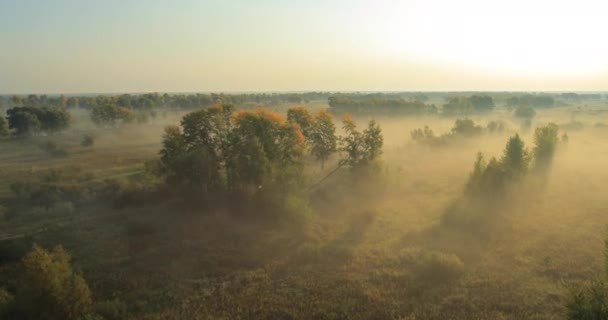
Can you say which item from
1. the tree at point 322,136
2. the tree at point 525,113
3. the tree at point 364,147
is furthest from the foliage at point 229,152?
the tree at point 525,113

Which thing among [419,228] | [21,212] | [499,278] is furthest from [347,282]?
[21,212]

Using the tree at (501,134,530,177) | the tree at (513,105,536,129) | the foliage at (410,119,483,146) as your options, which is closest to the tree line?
the tree at (501,134,530,177)

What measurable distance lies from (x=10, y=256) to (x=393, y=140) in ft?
280

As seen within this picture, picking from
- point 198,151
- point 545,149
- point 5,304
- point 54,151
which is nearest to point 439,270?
point 198,151

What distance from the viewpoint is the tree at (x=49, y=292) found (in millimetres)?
18984

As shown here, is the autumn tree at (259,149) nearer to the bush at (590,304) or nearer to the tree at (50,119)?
the bush at (590,304)

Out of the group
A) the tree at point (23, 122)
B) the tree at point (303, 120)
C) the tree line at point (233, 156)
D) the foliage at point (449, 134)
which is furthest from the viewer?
the tree at point (23, 122)

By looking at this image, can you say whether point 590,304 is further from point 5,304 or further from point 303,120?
point 303,120

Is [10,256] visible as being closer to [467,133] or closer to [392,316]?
[392,316]

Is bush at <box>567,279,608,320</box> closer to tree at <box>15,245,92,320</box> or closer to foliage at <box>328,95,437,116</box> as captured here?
tree at <box>15,245,92,320</box>

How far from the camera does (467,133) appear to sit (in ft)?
286

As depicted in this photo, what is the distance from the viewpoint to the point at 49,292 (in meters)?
19.3

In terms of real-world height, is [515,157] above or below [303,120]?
below

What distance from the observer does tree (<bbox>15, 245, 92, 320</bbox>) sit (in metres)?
19.0
